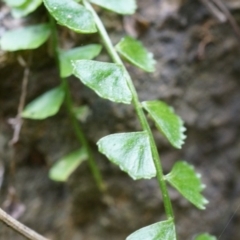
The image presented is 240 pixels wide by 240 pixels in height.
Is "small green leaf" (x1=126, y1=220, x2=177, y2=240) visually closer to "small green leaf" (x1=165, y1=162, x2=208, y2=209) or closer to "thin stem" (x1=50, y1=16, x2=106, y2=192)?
"small green leaf" (x1=165, y1=162, x2=208, y2=209)

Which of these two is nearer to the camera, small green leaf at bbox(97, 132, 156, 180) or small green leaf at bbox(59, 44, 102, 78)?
small green leaf at bbox(97, 132, 156, 180)

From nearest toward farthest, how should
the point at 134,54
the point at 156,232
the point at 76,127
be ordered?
1. the point at 156,232
2. the point at 134,54
3. the point at 76,127

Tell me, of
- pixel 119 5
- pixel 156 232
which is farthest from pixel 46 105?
pixel 156 232

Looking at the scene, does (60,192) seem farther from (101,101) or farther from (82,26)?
(82,26)

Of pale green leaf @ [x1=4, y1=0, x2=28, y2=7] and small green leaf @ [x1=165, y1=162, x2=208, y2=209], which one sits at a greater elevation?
pale green leaf @ [x1=4, y1=0, x2=28, y2=7]

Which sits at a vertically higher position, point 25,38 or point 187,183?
point 25,38

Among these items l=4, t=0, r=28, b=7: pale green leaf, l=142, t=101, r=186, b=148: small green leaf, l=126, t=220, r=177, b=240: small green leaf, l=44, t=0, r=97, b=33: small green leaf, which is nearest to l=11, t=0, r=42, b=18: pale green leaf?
l=4, t=0, r=28, b=7: pale green leaf

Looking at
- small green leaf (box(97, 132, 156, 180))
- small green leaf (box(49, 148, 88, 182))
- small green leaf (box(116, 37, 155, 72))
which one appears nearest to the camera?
small green leaf (box(97, 132, 156, 180))

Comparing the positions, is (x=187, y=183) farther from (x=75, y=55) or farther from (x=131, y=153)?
(x=75, y=55)
